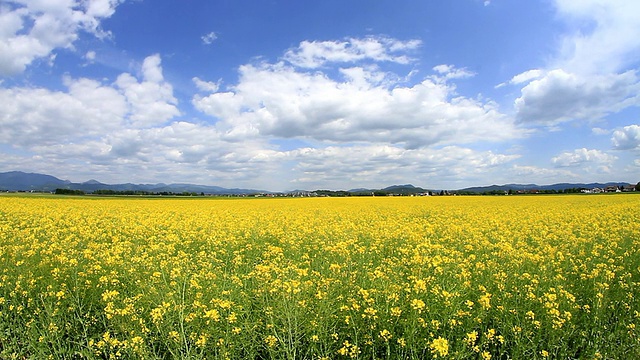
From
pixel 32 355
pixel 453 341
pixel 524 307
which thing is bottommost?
pixel 32 355

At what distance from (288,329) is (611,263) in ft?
22.6

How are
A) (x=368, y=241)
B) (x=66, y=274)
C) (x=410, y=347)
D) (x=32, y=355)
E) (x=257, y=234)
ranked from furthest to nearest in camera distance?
(x=257, y=234) < (x=368, y=241) < (x=66, y=274) < (x=32, y=355) < (x=410, y=347)

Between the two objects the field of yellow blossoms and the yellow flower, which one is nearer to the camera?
the yellow flower

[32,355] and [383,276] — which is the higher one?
[383,276]

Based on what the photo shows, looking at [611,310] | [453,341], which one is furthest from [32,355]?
[611,310]

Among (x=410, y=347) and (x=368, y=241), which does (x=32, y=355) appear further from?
(x=368, y=241)

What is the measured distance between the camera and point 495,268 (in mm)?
→ 6254

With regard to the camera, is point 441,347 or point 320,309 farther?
point 320,309

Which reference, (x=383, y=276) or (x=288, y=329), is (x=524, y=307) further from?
(x=288, y=329)

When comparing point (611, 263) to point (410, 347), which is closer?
point (410, 347)

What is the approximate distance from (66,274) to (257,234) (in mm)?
5164

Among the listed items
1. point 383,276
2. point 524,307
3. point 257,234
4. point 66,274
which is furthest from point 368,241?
point 66,274

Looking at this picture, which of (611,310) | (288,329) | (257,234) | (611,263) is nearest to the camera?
(288,329)

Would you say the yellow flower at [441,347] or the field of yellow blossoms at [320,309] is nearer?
the yellow flower at [441,347]
